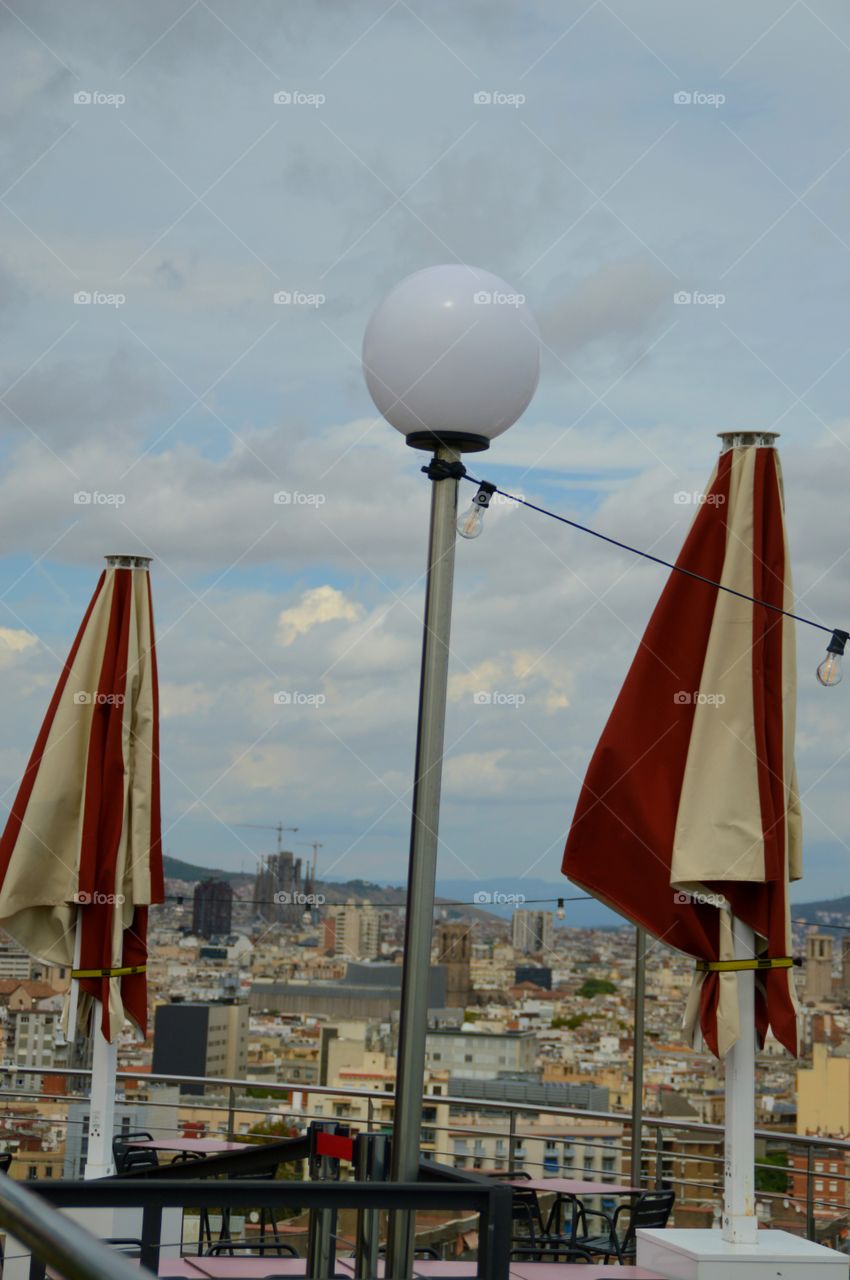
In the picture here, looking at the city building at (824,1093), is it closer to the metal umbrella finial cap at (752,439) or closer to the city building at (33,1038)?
the city building at (33,1038)

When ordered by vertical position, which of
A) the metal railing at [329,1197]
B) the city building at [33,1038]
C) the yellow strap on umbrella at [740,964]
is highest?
the yellow strap on umbrella at [740,964]

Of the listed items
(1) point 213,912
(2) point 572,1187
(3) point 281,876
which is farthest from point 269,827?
(2) point 572,1187

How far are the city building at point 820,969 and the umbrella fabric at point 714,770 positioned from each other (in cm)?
366

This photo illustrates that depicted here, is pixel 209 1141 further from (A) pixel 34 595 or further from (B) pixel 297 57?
(B) pixel 297 57

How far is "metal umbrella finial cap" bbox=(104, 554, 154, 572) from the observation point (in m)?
5.71

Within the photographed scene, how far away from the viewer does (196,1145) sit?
6391 mm

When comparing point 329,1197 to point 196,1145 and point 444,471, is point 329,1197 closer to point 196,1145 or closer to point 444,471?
point 444,471

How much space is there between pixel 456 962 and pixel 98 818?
18068mm

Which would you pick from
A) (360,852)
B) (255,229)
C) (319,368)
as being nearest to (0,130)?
(255,229)

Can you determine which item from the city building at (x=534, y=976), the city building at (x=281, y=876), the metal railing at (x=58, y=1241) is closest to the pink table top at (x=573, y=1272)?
the metal railing at (x=58, y=1241)

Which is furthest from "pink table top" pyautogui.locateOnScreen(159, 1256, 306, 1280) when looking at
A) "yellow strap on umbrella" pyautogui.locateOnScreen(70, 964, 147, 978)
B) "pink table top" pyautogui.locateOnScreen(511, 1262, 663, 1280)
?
"yellow strap on umbrella" pyautogui.locateOnScreen(70, 964, 147, 978)

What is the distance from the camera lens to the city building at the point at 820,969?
861cm

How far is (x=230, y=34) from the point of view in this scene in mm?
7250

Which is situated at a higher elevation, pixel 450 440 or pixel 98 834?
pixel 450 440
